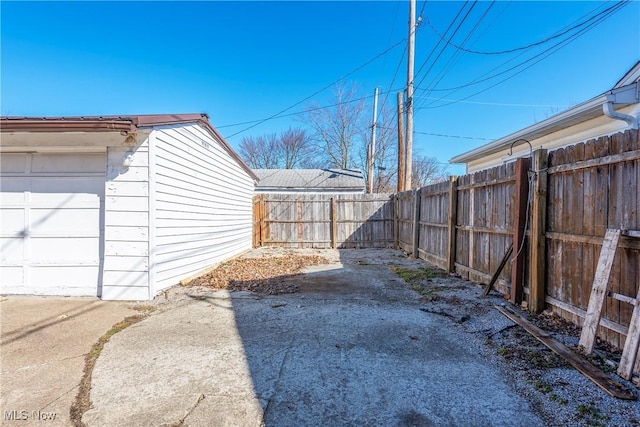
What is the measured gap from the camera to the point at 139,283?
4.36 metres

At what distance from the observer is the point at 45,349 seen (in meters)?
2.83

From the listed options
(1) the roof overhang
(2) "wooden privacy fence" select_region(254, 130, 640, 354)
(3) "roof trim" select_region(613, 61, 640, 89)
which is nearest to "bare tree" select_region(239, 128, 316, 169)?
(1) the roof overhang

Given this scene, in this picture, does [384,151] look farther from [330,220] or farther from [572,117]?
[572,117]

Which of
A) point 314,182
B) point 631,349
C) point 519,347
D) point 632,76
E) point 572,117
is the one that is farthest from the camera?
point 314,182

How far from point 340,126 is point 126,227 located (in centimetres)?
2024

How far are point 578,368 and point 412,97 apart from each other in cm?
919

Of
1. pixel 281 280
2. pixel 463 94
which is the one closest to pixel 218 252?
pixel 281 280

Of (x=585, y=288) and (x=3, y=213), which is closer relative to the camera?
(x=585, y=288)

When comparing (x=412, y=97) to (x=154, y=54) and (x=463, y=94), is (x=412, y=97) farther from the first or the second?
(x=154, y=54)

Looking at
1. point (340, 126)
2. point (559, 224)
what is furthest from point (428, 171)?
point (559, 224)

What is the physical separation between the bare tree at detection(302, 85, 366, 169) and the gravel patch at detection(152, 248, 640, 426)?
17.4 metres

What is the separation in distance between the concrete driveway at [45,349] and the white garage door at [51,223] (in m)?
0.30

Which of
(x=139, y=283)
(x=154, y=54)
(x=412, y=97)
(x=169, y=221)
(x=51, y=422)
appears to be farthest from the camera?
(x=154, y=54)

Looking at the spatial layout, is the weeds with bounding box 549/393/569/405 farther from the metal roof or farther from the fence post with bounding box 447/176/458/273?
the metal roof
